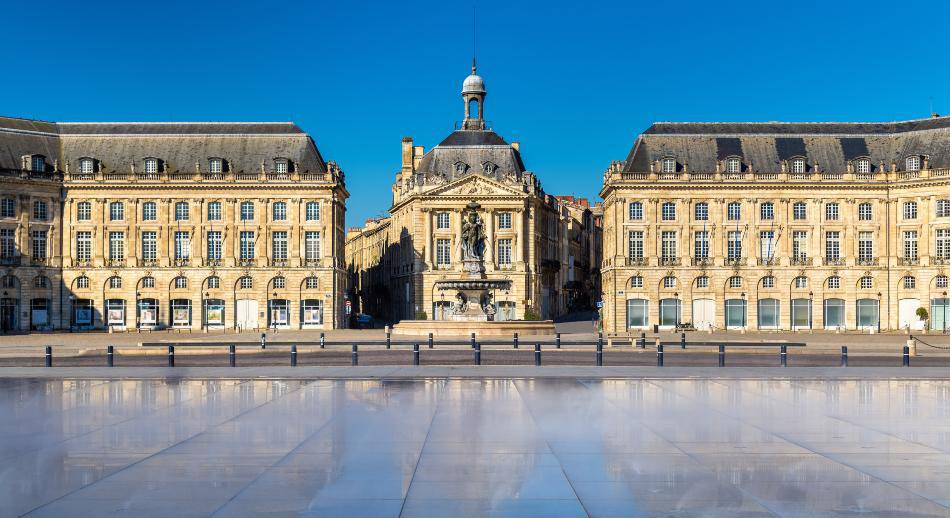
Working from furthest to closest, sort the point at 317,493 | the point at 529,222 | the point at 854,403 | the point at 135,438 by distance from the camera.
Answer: the point at 529,222
the point at 854,403
the point at 135,438
the point at 317,493

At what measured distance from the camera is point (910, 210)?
87.8 meters

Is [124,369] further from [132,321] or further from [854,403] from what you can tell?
[132,321]

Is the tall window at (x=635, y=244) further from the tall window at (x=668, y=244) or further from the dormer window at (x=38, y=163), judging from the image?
the dormer window at (x=38, y=163)

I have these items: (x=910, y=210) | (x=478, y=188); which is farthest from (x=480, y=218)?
(x=910, y=210)

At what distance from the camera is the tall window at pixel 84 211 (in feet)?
292

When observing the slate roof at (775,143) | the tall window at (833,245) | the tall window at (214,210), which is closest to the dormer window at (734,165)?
the slate roof at (775,143)

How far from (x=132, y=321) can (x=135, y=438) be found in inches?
2881

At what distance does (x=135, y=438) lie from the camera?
61.5ft

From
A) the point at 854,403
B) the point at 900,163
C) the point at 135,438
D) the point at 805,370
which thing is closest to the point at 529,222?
the point at 900,163

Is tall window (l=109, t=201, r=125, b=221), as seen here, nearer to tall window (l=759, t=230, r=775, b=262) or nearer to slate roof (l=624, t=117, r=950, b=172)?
slate roof (l=624, t=117, r=950, b=172)

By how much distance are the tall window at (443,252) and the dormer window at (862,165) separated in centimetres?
3719

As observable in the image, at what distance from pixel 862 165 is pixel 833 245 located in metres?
7.37

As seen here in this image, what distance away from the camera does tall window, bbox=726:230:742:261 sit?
294 ft

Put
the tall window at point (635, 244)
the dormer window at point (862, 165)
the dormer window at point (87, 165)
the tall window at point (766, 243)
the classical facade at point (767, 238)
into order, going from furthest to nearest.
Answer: the tall window at point (635, 244), the dormer window at point (87, 165), the tall window at point (766, 243), the dormer window at point (862, 165), the classical facade at point (767, 238)
